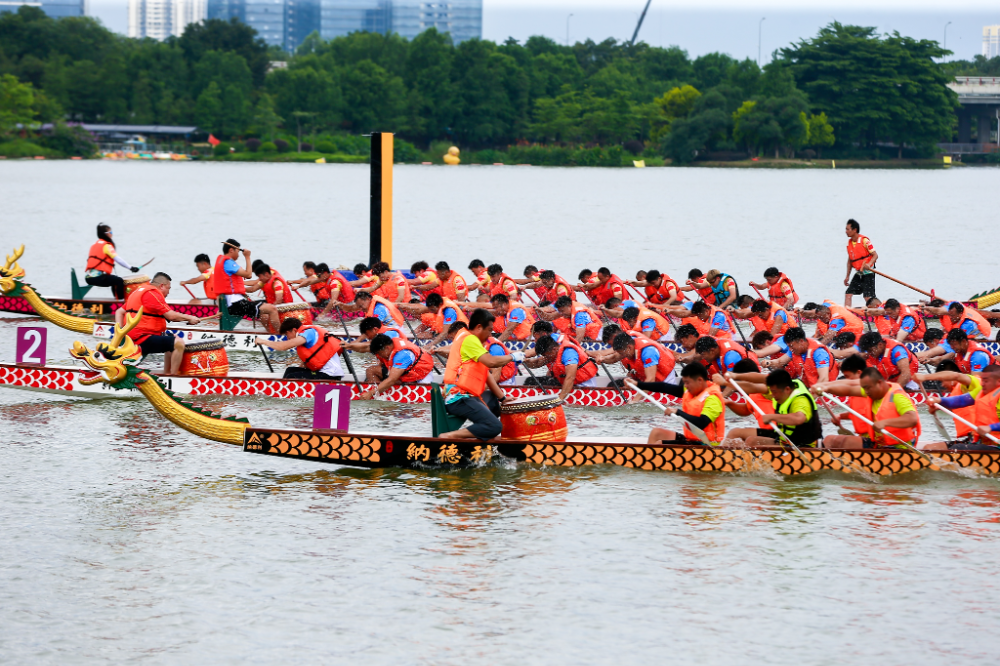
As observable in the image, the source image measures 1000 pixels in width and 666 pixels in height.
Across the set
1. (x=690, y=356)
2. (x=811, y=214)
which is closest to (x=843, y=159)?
(x=811, y=214)

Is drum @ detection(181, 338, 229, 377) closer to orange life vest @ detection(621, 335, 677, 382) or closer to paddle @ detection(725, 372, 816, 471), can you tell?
orange life vest @ detection(621, 335, 677, 382)

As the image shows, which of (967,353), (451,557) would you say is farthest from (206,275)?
(967,353)

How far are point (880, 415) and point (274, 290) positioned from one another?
11.3 metres

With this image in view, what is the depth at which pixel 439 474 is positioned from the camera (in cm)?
1341

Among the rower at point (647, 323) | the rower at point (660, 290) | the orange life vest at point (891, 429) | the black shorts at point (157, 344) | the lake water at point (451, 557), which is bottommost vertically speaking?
the lake water at point (451, 557)

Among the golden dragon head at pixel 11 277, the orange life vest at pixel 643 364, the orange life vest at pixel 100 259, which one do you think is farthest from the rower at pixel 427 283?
the orange life vest at pixel 643 364

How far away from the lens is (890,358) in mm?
15789

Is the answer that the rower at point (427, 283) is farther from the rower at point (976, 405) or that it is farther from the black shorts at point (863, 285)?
the rower at point (976, 405)

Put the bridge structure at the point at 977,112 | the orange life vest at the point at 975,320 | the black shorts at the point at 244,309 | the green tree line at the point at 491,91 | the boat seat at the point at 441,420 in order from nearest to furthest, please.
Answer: the boat seat at the point at 441,420, the orange life vest at the point at 975,320, the black shorts at the point at 244,309, the green tree line at the point at 491,91, the bridge structure at the point at 977,112

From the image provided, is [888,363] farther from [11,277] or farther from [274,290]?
[11,277]

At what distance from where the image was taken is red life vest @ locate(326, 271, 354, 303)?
22259 mm

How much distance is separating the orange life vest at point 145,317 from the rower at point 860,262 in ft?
44.6

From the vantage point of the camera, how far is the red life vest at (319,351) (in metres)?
16.5

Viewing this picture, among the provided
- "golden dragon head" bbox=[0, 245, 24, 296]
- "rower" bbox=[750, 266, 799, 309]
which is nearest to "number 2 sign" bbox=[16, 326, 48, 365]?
"golden dragon head" bbox=[0, 245, 24, 296]
